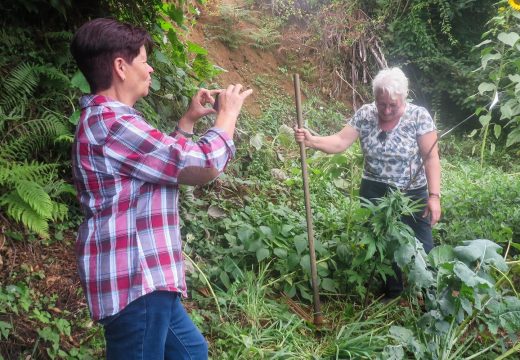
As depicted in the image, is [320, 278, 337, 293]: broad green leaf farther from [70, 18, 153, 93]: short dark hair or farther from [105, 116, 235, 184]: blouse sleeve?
[70, 18, 153, 93]: short dark hair

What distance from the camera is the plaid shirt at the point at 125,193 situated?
66.4 inches

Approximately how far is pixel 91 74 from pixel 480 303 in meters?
2.38

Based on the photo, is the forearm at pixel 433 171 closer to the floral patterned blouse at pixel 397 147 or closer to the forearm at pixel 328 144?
the floral patterned blouse at pixel 397 147

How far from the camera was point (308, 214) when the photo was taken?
3.17m

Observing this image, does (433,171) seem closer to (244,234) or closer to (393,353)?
(393,353)

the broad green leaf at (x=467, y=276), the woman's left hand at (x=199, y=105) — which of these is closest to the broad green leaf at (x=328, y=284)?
the broad green leaf at (x=467, y=276)

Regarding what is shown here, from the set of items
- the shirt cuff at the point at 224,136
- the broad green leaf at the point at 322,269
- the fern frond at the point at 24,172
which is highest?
the shirt cuff at the point at 224,136

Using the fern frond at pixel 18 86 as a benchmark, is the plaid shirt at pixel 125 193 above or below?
below

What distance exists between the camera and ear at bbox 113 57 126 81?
1776 millimetres

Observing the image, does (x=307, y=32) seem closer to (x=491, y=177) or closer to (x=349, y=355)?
(x=491, y=177)

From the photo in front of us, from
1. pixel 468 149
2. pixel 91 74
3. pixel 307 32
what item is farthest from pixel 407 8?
pixel 91 74

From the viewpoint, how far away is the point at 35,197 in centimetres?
301

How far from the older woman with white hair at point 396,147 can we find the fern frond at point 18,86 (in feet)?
6.48

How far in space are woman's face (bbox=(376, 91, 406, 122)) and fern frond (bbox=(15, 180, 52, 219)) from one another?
2260 millimetres
